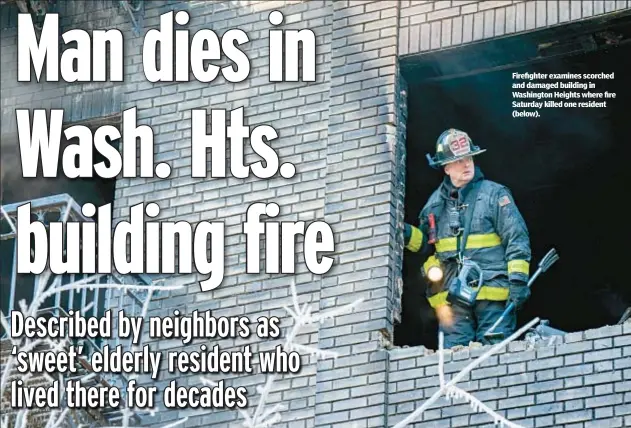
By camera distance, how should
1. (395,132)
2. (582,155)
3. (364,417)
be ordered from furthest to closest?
(582,155) < (395,132) < (364,417)

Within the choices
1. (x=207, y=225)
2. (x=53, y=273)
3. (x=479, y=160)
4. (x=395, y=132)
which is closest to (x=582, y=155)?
(x=479, y=160)

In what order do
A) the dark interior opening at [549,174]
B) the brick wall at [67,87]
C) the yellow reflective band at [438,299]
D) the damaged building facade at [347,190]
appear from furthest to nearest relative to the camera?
the brick wall at [67,87], the dark interior opening at [549,174], the yellow reflective band at [438,299], the damaged building facade at [347,190]

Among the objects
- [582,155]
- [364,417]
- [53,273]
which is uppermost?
[582,155]

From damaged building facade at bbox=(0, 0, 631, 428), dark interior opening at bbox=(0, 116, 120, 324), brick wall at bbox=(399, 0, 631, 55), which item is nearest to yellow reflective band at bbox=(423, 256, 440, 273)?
damaged building facade at bbox=(0, 0, 631, 428)

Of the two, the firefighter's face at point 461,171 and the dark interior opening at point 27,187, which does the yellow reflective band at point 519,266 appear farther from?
the dark interior opening at point 27,187

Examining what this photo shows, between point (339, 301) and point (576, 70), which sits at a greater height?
point (576, 70)

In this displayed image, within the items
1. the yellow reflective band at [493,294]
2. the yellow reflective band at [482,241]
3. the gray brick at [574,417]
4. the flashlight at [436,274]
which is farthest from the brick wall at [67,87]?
the gray brick at [574,417]

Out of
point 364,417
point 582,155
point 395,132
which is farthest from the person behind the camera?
point 582,155

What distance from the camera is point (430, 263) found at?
1355 centimetres

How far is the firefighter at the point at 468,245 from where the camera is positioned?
43.2ft

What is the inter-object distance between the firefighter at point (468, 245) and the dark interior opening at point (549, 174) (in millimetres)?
499

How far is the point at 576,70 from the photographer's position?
13953mm

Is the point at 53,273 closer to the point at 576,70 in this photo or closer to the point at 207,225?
the point at 207,225

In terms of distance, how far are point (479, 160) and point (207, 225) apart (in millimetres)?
2293
